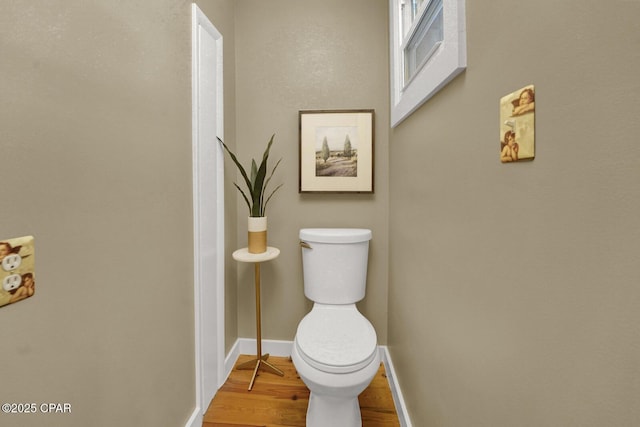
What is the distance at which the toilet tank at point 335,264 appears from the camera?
1.69 meters

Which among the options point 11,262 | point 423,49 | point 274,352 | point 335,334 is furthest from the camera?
point 274,352

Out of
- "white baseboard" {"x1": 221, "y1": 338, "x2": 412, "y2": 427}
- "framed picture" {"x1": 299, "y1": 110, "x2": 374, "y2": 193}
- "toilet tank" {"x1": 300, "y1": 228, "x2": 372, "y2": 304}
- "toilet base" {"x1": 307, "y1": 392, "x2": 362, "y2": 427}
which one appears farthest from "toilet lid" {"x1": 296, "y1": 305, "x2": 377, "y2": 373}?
"framed picture" {"x1": 299, "y1": 110, "x2": 374, "y2": 193}

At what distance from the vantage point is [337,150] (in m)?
1.88

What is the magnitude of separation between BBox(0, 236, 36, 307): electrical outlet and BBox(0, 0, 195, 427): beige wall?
0.02 metres

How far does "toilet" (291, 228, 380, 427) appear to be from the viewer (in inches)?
46.6

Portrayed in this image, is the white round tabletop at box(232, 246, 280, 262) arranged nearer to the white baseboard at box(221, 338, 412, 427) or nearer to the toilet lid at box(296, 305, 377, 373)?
the toilet lid at box(296, 305, 377, 373)

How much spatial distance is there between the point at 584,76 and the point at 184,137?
127 cm

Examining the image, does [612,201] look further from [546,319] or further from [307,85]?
[307,85]

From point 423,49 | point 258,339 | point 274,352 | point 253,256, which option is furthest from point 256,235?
point 423,49

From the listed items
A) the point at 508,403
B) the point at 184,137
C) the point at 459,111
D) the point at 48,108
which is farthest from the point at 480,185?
the point at 184,137

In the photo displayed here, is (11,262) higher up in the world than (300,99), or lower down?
lower down

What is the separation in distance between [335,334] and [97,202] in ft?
3.48

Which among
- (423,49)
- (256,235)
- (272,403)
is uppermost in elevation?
(423,49)

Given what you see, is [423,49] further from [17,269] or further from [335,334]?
[17,269]
